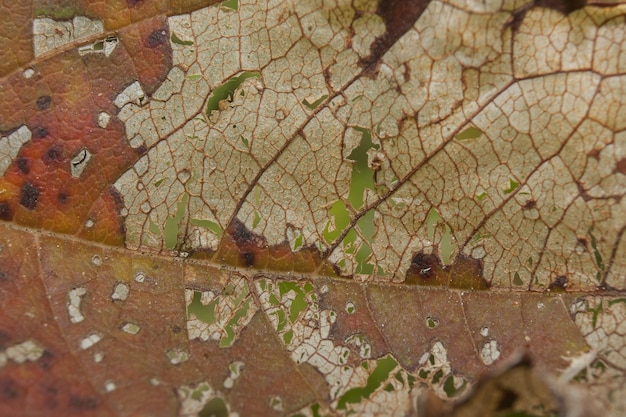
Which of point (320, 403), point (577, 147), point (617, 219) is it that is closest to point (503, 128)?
point (577, 147)

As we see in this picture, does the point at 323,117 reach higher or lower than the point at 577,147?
higher

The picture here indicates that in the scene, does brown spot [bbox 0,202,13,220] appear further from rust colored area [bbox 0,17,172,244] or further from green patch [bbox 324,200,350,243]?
green patch [bbox 324,200,350,243]

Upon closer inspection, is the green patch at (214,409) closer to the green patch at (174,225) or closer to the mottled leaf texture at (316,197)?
the mottled leaf texture at (316,197)

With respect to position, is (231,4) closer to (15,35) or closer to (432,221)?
(15,35)

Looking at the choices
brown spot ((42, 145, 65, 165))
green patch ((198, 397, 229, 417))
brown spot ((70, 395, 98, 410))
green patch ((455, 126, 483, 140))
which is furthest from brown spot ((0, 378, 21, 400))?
green patch ((455, 126, 483, 140))

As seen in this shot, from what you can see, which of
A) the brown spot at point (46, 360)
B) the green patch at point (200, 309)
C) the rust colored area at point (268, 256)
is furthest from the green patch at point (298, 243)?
the brown spot at point (46, 360)

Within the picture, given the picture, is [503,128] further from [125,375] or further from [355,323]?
[125,375]
